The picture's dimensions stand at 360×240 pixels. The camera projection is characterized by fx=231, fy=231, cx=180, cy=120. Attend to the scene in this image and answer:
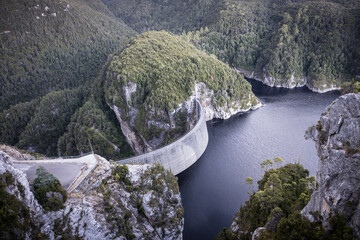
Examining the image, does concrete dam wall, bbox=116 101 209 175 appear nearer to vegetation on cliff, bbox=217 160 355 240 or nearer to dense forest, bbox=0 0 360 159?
Result: dense forest, bbox=0 0 360 159

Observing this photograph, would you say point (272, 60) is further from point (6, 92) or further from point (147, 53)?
point (6, 92)

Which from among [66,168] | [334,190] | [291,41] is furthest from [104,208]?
[291,41]

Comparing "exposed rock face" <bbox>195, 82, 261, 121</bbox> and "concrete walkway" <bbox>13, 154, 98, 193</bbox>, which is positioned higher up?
"concrete walkway" <bbox>13, 154, 98, 193</bbox>

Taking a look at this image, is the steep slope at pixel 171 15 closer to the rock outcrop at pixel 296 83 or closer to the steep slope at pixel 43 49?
the rock outcrop at pixel 296 83

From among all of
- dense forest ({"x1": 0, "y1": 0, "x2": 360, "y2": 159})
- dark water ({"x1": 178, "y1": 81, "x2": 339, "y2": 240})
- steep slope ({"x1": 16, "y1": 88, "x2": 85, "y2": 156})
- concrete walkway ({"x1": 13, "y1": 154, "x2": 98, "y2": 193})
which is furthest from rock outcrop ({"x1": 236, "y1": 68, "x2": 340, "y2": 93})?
concrete walkway ({"x1": 13, "y1": 154, "x2": 98, "y2": 193})

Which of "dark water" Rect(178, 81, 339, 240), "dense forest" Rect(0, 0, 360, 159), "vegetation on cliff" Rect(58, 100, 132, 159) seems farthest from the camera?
"dense forest" Rect(0, 0, 360, 159)

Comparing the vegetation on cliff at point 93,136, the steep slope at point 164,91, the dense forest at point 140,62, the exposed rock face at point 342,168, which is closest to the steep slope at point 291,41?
the dense forest at point 140,62

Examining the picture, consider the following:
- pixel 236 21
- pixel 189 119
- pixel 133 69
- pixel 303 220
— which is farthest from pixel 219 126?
pixel 236 21
